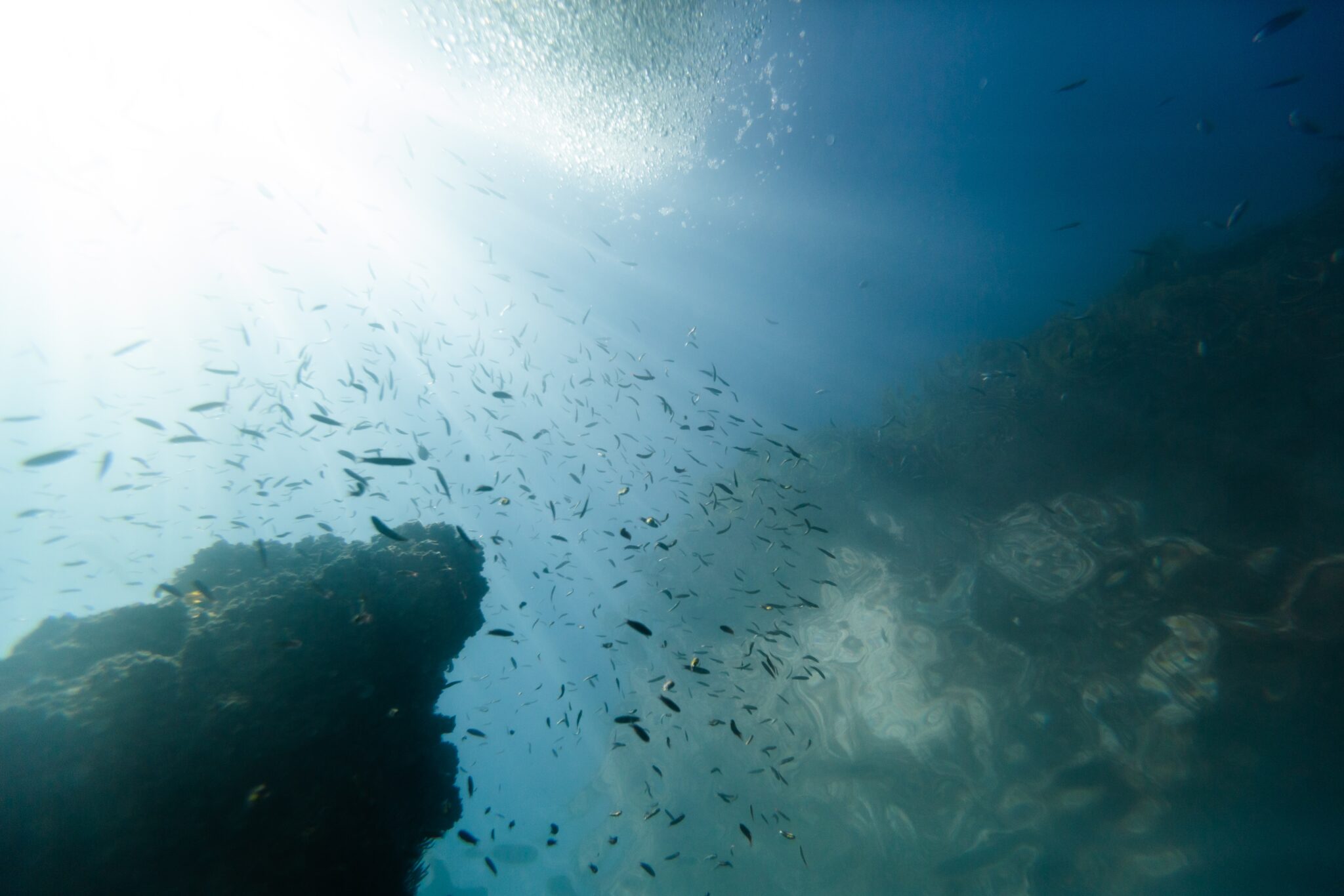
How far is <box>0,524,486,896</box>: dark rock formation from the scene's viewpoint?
6.36 metres

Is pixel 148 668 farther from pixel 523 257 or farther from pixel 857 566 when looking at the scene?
pixel 857 566

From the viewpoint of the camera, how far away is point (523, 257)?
13992 mm

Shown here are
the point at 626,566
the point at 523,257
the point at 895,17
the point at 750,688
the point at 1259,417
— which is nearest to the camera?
the point at 895,17

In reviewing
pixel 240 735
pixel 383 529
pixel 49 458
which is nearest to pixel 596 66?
pixel 383 529

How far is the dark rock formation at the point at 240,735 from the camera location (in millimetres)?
6363

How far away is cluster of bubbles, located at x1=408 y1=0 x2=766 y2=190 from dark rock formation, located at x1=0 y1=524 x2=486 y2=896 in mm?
10028

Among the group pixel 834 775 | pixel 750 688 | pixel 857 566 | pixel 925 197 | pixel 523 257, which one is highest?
pixel 925 197

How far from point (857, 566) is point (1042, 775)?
9.70m

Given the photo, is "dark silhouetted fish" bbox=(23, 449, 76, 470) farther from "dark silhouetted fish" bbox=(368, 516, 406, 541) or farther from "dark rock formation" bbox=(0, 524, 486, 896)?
"dark silhouetted fish" bbox=(368, 516, 406, 541)

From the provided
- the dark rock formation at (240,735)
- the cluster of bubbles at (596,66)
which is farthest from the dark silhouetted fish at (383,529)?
the cluster of bubbles at (596,66)

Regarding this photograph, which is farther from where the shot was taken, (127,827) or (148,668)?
(148,668)

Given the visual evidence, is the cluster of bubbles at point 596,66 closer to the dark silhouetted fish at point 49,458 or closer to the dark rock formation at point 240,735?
the dark silhouetted fish at point 49,458

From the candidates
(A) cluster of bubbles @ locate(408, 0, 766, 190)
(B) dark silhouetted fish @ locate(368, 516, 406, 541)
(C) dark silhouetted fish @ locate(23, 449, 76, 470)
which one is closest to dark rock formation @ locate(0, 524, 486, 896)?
(C) dark silhouetted fish @ locate(23, 449, 76, 470)

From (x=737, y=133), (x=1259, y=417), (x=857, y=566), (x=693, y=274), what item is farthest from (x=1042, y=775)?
(x=737, y=133)
